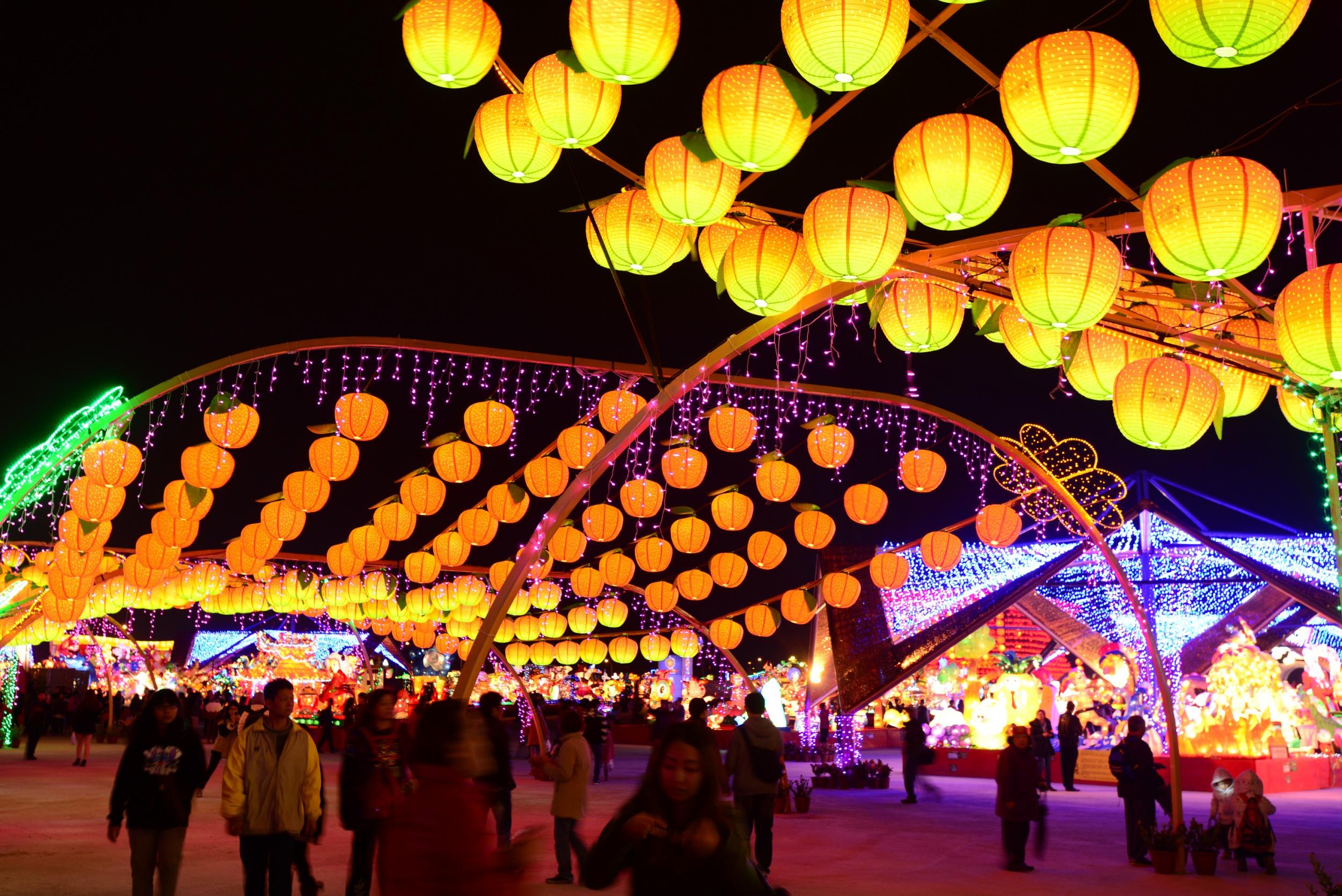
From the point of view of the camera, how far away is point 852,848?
37.6 ft

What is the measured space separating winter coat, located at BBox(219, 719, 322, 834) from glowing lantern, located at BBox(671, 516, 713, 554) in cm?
955

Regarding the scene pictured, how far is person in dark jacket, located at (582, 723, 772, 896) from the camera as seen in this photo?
10.5 ft

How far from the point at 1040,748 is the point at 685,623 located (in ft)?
59.9

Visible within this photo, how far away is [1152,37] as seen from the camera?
994 cm

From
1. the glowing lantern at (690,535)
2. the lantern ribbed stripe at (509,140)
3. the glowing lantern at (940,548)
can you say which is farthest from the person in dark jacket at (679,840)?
the glowing lantern at (940,548)

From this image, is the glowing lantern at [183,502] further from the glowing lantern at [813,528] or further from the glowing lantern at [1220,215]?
the glowing lantern at [1220,215]

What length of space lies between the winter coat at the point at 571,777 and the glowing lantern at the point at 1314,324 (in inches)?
199

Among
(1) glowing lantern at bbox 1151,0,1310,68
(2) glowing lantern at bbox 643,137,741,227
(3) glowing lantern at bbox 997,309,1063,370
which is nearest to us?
(1) glowing lantern at bbox 1151,0,1310,68

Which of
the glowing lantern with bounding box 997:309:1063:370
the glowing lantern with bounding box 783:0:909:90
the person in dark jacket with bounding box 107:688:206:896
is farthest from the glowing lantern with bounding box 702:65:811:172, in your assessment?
the person in dark jacket with bounding box 107:688:206:896

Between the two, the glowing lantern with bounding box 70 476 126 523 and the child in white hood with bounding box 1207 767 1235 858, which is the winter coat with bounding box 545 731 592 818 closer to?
the child in white hood with bounding box 1207 767 1235 858

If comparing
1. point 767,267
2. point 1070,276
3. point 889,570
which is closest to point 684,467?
point 889,570

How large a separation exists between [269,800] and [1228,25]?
539 cm

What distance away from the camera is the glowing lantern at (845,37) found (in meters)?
5.07

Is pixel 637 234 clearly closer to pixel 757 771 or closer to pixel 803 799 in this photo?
pixel 757 771
